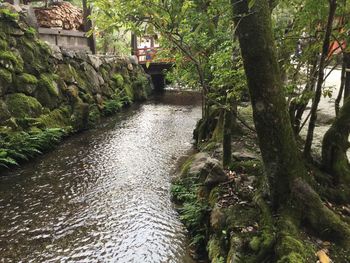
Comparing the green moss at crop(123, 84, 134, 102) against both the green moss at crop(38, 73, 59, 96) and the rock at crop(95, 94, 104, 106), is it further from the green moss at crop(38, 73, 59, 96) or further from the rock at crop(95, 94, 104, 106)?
the green moss at crop(38, 73, 59, 96)

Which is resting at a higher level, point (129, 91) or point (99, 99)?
point (99, 99)

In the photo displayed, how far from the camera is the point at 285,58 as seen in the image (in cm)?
680

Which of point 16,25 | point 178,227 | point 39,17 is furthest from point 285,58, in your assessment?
point 39,17

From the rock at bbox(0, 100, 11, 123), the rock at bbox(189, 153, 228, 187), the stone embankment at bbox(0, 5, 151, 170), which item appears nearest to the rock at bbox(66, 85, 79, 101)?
the stone embankment at bbox(0, 5, 151, 170)

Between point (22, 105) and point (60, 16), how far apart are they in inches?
277

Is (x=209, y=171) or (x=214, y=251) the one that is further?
(x=209, y=171)

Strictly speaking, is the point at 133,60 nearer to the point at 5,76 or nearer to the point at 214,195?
the point at 5,76

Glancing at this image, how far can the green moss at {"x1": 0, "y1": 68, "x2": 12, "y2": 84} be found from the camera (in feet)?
36.5

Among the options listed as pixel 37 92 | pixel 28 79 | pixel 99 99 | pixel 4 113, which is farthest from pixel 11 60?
pixel 99 99

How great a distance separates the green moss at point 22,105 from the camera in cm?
1130

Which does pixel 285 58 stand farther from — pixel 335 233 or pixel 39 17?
pixel 39 17

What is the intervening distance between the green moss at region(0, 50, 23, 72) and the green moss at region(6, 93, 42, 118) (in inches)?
40.5

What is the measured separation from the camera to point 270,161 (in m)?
4.64

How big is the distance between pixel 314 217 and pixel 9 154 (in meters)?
8.94
